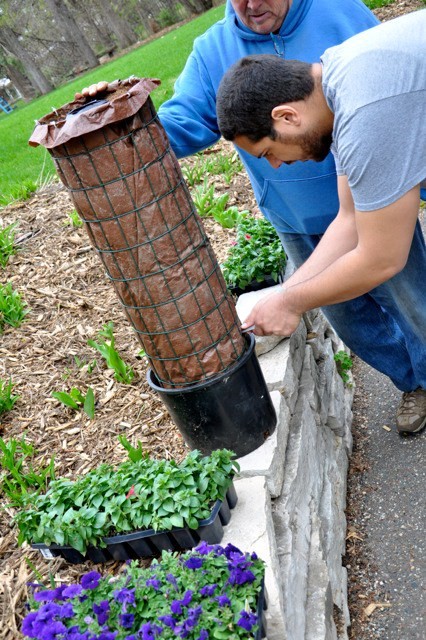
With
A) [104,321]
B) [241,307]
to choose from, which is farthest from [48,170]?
Result: [241,307]

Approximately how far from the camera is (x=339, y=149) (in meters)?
2.06

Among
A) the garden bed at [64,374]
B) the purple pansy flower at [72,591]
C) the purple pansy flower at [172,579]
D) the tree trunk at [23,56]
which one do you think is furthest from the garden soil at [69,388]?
the tree trunk at [23,56]

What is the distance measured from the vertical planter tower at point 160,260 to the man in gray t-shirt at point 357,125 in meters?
0.29

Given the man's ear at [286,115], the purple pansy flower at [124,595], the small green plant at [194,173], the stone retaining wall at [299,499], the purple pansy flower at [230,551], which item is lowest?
the stone retaining wall at [299,499]

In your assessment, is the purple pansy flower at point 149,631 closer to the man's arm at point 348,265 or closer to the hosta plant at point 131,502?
the hosta plant at point 131,502

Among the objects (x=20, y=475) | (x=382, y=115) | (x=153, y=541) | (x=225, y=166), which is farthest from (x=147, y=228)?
(x=225, y=166)

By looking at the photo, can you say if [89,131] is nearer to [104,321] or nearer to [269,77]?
[269,77]

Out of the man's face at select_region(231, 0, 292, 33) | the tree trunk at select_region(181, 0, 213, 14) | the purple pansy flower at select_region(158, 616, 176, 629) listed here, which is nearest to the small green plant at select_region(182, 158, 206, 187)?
the man's face at select_region(231, 0, 292, 33)

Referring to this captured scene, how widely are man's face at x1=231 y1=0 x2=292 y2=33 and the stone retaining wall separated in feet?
4.26

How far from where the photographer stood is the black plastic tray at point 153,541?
85.0 inches

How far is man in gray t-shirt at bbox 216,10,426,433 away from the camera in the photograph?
1.97 m

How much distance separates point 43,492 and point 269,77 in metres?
1.88

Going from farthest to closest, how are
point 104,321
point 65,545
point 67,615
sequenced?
point 104,321, point 65,545, point 67,615

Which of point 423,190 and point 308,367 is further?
point 308,367
